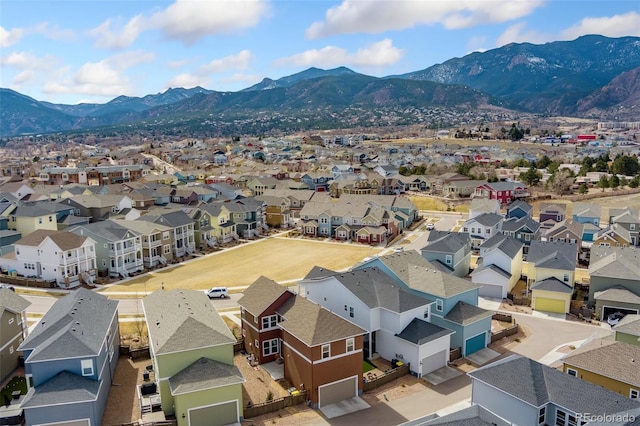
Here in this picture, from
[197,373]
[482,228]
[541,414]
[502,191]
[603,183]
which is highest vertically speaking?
[603,183]

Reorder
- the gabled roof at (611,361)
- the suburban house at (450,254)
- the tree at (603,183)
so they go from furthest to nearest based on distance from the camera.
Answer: the tree at (603,183)
the suburban house at (450,254)
the gabled roof at (611,361)

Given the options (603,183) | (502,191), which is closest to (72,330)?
(502,191)

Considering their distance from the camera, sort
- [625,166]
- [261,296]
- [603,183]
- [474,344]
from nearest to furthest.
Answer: [261,296] < [474,344] < [603,183] < [625,166]

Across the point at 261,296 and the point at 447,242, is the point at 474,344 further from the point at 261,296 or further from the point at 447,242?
the point at 447,242

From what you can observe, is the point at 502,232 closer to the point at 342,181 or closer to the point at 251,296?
the point at 251,296

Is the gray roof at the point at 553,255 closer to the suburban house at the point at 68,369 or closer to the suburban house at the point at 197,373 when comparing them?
the suburban house at the point at 197,373

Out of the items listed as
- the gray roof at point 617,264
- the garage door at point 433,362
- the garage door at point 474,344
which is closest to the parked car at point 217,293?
the garage door at point 433,362
